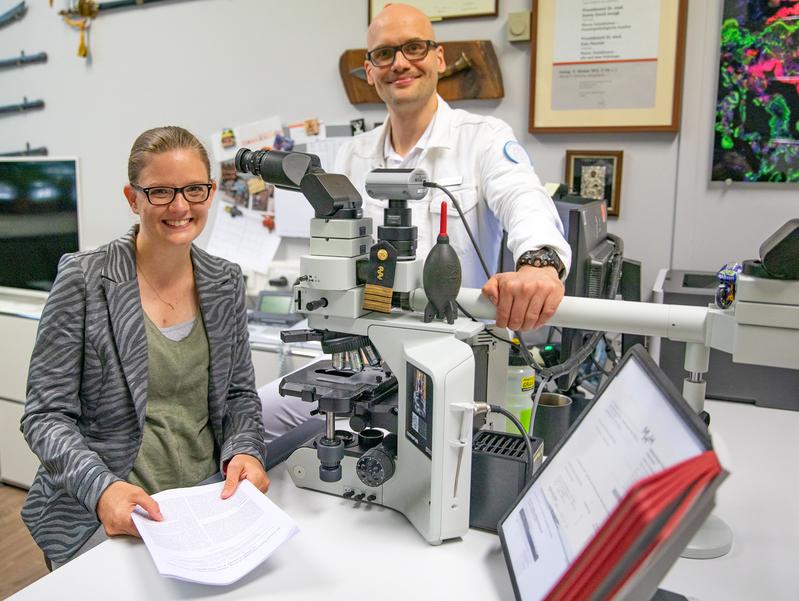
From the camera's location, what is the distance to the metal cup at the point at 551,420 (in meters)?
1.31

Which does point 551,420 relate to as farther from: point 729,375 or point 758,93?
point 758,93

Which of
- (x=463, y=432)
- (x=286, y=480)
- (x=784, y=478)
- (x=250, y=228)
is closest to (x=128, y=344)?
(x=286, y=480)

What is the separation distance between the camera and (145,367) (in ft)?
4.27

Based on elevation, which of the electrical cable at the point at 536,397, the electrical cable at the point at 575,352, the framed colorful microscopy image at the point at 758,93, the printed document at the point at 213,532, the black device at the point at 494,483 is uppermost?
the framed colorful microscopy image at the point at 758,93

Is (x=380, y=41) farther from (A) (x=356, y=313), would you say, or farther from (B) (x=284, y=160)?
(A) (x=356, y=313)

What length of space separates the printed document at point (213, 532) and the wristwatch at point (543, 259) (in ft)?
1.94

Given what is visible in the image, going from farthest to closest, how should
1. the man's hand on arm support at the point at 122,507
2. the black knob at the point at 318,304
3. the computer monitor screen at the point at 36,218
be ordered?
1. the computer monitor screen at the point at 36,218
2. the black knob at the point at 318,304
3. the man's hand on arm support at the point at 122,507

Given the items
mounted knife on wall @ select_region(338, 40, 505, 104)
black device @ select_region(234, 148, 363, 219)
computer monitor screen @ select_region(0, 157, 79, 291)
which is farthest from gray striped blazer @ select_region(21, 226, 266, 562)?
computer monitor screen @ select_region(0, 157, 79, 291)

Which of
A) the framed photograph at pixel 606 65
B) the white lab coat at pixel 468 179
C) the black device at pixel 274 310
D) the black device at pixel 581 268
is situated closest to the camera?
the black device at pixel 581 268

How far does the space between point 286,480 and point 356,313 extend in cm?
35

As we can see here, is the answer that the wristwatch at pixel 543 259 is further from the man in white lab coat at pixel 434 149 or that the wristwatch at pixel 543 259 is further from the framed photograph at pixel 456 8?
the framed photograph at pixel 456 8

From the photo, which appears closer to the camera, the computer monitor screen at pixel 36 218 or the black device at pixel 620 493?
the black device at pixel 620 493

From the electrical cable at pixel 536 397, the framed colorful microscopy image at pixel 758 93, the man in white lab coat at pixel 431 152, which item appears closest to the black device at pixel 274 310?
the man in white lab coat at pixel 431 152

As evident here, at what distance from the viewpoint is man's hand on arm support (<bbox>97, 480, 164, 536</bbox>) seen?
3.27 ft
